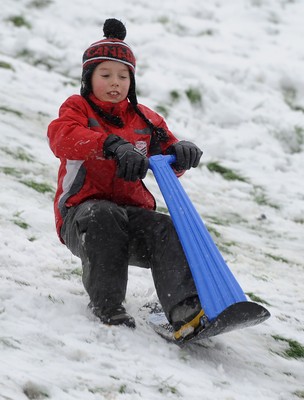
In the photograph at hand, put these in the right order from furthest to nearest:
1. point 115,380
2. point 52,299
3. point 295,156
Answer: point 295,156, point 52,299, point 115,380

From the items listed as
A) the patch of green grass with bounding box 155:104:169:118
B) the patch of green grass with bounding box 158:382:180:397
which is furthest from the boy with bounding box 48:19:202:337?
the patch of green grass with bounding box 155:104:169:118

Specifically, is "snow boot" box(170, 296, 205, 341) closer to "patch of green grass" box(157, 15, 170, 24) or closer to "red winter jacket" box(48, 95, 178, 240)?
"red winter jacket" box(48, 95, 178, 240)

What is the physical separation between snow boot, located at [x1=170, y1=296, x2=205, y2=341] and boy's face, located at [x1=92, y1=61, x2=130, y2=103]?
1196 millimetres

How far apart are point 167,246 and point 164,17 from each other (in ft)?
26.2

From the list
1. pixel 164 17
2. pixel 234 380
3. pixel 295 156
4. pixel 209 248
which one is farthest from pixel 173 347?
pixel 164 17

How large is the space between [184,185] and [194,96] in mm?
2294

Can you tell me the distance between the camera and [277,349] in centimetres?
338

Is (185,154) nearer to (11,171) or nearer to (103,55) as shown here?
(103,55)

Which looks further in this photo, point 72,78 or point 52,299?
point 72,78

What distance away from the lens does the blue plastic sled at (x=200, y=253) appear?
116 inches

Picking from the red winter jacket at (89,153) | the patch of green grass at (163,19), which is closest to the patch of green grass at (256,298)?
the red winter jacket at (89,153)

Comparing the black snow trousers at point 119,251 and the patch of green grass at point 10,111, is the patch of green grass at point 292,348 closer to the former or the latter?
the black snow trousers at point 119,251

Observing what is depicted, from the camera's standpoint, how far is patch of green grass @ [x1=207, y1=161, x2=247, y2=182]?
23.1 feet

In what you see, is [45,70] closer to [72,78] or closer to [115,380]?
[72,78]
